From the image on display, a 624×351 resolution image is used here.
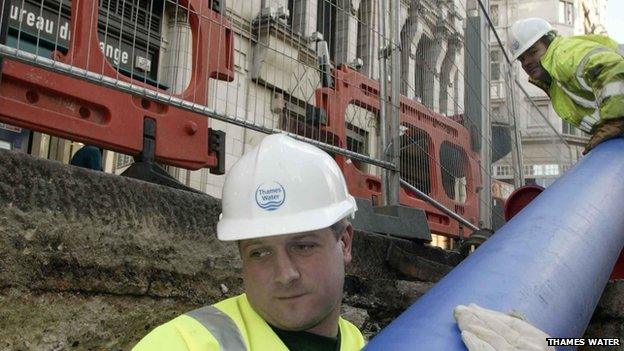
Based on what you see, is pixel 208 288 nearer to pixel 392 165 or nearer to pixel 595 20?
pixel 392 165

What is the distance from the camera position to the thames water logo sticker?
1.48 metres

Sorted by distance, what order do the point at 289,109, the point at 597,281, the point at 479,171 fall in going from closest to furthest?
the point at 597,281, the point at 289,109, the point at 479,171

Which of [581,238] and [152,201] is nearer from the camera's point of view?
[581,238]

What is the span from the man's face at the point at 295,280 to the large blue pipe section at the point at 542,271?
5.9 inches

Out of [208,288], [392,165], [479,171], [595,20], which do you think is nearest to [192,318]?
[208,288]

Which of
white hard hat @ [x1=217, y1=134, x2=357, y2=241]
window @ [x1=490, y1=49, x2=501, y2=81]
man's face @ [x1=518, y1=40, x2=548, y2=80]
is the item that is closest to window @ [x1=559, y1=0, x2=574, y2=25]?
window @ [x1=490, y1=49, x2=501, y2=81]

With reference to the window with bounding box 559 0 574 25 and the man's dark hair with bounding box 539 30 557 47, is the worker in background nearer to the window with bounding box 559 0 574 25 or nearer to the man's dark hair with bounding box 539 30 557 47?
the man's dark hair with bounding box 539 30 557 47

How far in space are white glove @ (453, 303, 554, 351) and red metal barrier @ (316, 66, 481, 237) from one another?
2.98 m

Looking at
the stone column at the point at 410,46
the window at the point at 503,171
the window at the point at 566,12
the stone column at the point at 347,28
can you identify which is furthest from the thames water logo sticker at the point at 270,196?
the window at the point at 566,12

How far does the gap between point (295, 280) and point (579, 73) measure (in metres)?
3.03

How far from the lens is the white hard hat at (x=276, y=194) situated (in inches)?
57.9

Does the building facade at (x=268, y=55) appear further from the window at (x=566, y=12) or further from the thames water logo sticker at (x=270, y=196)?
the window at (x=566, y=12)

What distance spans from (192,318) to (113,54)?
256cm

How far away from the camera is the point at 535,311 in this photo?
60.2 inches
